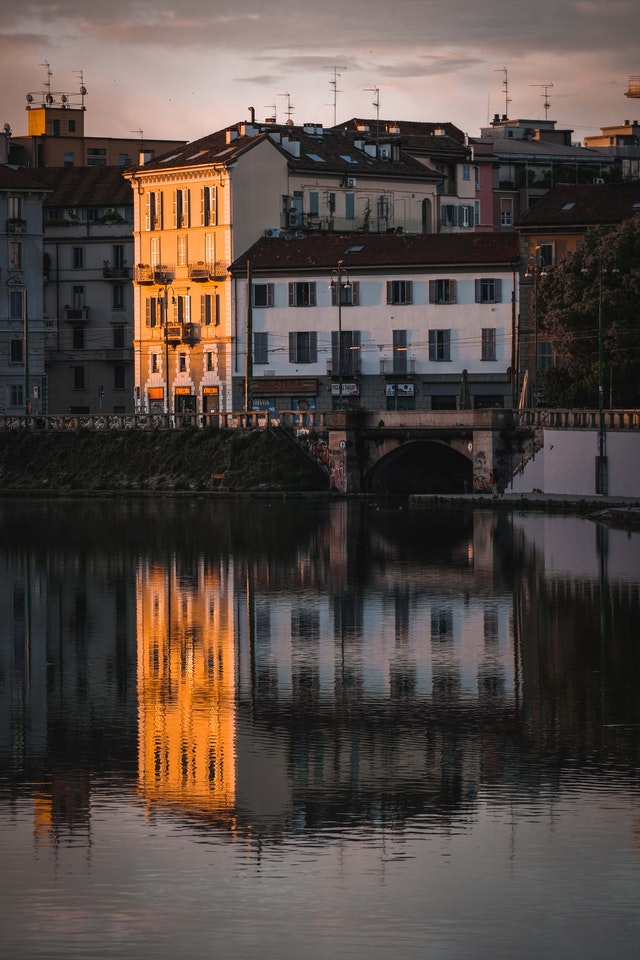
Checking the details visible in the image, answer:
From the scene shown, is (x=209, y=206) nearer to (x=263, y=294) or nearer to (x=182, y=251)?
(x=182, y=251)

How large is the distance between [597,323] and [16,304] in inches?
1941

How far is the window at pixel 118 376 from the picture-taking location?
142 meters

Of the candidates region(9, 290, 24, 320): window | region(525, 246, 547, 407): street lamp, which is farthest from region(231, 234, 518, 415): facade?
region(9, 290, 24, 320): window

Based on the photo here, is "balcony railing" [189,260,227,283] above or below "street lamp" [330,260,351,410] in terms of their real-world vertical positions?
above

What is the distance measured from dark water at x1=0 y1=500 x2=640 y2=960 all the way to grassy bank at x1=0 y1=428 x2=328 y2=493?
→ 1825 inches

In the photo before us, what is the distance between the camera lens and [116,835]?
77.1 ft

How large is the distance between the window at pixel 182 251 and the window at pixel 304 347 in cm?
1167

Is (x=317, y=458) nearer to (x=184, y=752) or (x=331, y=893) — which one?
(x=184, y=752)

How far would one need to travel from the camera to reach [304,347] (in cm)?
11744

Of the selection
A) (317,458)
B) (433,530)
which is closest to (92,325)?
(317,458)

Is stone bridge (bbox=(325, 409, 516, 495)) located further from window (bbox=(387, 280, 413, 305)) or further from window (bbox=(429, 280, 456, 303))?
window (bbox=(387, 280, 413, 305))

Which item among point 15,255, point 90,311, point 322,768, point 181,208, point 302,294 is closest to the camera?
point 322,768

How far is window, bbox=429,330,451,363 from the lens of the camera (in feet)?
374

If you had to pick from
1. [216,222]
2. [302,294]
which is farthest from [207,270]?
[302,294]
